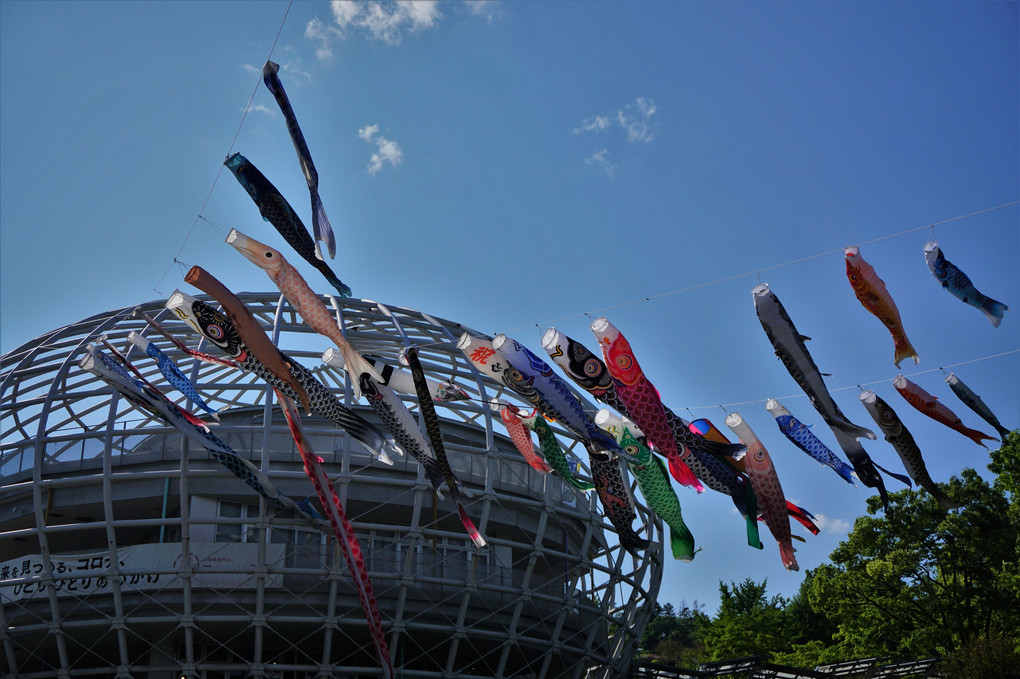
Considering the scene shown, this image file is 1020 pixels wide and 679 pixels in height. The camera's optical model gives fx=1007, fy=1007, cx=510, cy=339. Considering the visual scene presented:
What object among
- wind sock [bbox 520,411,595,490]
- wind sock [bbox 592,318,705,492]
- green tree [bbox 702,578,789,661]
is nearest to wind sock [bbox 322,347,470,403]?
wind sock [bbox 520,411,595,490]

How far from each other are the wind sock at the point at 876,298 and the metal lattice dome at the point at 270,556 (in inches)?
382

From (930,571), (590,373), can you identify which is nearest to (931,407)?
(590,373)

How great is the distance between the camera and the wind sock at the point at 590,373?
17.8m

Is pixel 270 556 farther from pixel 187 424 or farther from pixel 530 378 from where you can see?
pixel 530 378

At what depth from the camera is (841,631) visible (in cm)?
4147

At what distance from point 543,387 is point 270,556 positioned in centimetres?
848

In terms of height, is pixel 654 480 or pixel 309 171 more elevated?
pixel 309 171

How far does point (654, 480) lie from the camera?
19250 mm

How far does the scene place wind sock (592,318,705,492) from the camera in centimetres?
1769

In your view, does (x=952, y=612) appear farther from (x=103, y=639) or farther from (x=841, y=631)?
(x=103, y=639)

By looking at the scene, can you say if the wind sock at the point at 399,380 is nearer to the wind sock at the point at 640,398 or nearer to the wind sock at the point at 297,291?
the wind sock at the point at 297,291

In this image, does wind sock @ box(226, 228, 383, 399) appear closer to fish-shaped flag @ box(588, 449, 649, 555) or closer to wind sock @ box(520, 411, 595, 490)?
wind sock @ box(520, 411, 595, 490)

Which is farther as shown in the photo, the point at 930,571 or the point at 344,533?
the point at 930,571

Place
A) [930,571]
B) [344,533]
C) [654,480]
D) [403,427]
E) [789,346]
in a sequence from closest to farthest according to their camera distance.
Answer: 1. [789,346]
2. [654,480]
3. [403,427]
4. [344,533]
5. [930,571]
